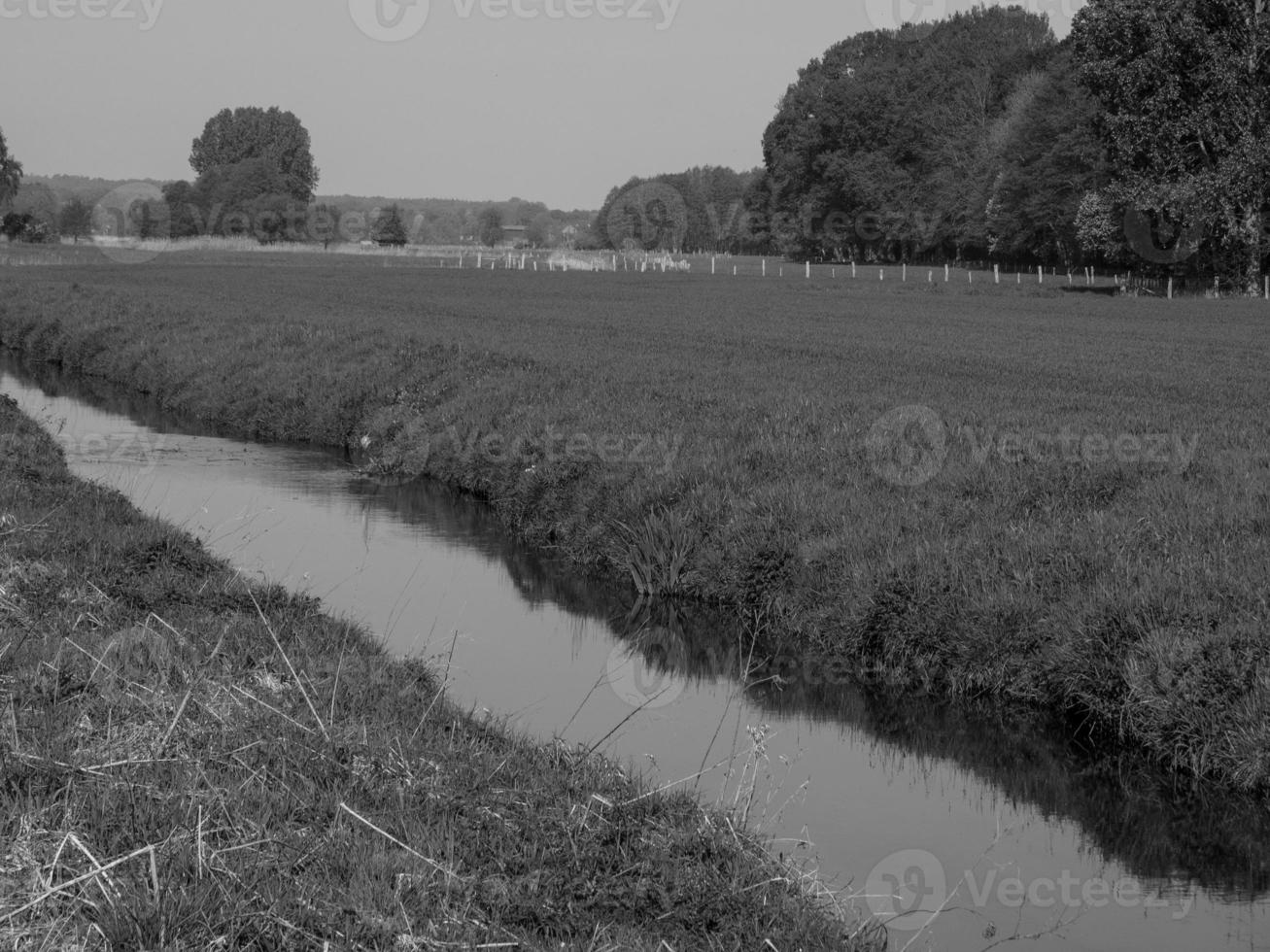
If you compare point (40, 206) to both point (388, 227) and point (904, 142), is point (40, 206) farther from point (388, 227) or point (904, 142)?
point (904, 142)

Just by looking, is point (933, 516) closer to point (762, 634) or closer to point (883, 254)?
point (762, 634)

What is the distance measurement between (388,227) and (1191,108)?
98845 millimetres

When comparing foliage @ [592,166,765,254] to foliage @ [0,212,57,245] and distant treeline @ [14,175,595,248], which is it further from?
foliage @ [0,212,57,245]

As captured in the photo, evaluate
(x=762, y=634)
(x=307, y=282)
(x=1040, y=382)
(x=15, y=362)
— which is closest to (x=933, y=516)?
(x=762, y=634)

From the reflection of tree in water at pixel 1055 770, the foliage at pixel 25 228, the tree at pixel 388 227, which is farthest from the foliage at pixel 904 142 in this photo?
the reflection of tree in water at pixel 1055 770

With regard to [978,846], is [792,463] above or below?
above

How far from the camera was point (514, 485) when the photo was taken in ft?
57.8

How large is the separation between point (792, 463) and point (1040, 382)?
9.30 m

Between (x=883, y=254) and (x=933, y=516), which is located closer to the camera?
(x=933, y=516)

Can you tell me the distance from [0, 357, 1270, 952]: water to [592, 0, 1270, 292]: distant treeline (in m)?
45.7

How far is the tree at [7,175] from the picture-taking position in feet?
424

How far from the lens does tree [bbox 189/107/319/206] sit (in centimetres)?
17400

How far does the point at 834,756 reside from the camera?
9.45 meters

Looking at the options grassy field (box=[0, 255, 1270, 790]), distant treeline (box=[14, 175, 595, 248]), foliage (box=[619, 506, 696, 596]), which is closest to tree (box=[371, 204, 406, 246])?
distant treeline (box=[14, 175, 595, 248])
